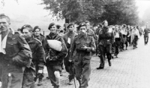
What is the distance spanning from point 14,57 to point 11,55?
9cm

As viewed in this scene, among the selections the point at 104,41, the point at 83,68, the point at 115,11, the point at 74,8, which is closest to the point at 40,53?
the point at 83,68

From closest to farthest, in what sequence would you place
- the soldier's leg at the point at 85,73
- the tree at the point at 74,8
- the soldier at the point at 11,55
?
the soldier at the point at 11,55 < the soldier's leg at the point at 85,73 < the tree at the point at 74,8

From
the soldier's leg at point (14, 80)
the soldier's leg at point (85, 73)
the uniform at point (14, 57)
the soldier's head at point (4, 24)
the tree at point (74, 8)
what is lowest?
the soldier's leg at point (85, 73)

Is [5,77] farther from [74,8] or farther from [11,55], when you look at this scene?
[74,8]

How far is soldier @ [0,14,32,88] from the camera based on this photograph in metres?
4.89

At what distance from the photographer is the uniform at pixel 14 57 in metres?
4.91

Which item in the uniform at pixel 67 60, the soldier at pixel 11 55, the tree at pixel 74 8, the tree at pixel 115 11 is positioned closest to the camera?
the soldier at pixel 11 55

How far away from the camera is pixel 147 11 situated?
17812cm

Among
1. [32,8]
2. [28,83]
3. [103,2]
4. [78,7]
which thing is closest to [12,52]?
[28,83]

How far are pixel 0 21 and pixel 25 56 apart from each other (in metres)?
0.68

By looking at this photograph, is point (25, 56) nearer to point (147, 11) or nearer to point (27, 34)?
point (27, 34)

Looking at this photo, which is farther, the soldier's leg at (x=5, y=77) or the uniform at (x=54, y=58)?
the uniform at (x=54, y=58)

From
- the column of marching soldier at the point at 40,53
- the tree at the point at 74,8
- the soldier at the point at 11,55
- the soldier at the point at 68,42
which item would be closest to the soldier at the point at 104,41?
the column of marching soldier at the point at 40,53

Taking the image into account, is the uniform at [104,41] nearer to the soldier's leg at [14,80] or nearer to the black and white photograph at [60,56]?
the black and white photograph at [60,56]
